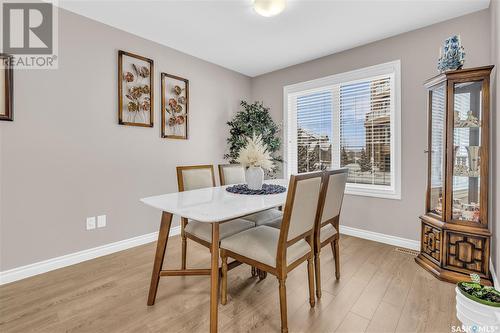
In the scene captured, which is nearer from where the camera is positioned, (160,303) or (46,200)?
(160,303)

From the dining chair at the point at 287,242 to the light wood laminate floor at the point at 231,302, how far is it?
7.5 inches

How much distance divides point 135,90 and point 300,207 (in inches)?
97.3

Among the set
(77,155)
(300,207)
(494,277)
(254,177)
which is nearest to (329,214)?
(300,207)

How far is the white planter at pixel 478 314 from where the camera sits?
1255 mm

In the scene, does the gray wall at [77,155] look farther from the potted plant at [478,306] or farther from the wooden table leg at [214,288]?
the potted plant at [478,306]

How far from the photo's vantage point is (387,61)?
9.87 feet

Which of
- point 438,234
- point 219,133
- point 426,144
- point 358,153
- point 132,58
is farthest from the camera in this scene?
point 219,133

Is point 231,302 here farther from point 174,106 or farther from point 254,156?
point 174,106

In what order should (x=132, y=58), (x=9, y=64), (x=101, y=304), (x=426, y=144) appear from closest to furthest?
(x=101, y=304)
(x=9, y=64)
(x=426, y=144)
(x=132, y=58)

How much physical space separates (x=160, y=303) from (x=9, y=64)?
7.94 ft

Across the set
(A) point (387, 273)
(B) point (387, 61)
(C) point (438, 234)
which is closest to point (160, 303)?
(A) point (387, 273)

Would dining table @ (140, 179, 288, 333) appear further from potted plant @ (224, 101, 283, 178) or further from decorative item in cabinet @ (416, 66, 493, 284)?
potted plant @ (224, 101, 283, 178)

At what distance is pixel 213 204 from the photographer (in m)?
1.69

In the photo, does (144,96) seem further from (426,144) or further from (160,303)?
(426,144)
